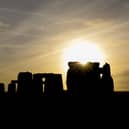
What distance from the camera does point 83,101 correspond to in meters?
27.8

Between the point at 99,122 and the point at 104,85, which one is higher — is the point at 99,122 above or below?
below

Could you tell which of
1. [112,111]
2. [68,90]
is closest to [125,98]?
[112,111]

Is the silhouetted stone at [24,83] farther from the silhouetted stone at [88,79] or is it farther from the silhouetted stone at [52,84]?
the silhouetted stone at [88,79]

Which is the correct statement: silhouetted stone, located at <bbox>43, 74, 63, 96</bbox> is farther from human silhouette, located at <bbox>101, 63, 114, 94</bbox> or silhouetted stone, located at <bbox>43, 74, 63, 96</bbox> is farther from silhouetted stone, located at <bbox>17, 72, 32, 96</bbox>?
human silhouette, located at <bbox>101, 63, 114, 94</bbox>

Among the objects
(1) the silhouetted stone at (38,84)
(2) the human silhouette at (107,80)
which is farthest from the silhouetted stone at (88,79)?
(1) the silhouetted stone at (38,84)

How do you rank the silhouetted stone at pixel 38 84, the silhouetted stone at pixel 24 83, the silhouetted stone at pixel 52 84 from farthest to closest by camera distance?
the silhouetted stone at pixel 24 83, the silhouetted stone at pixel 38 84, the silhouetted stone at pixel 52 84

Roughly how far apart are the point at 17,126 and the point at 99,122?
15.3 ft

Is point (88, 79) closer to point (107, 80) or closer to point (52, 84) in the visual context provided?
point (107, 80)

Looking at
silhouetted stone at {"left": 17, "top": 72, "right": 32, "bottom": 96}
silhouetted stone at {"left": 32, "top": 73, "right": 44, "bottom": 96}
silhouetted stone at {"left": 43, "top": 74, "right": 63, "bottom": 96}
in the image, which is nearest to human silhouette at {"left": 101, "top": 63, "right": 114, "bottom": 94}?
silhouetted stone at {"left": 43, "top": 74, "right": 63, "bottom": 96}

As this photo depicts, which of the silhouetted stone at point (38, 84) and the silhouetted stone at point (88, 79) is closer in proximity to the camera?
the silhouetted stone at point (88, 79)

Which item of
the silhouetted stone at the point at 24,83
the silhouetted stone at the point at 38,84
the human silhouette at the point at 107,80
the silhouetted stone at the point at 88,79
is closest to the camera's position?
the silhouetted stone at the point at 88,79

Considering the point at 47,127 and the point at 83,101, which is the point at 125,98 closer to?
the point at 83,101

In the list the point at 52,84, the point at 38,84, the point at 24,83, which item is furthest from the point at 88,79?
the point at 24,83

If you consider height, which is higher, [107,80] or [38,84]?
[107,80]
